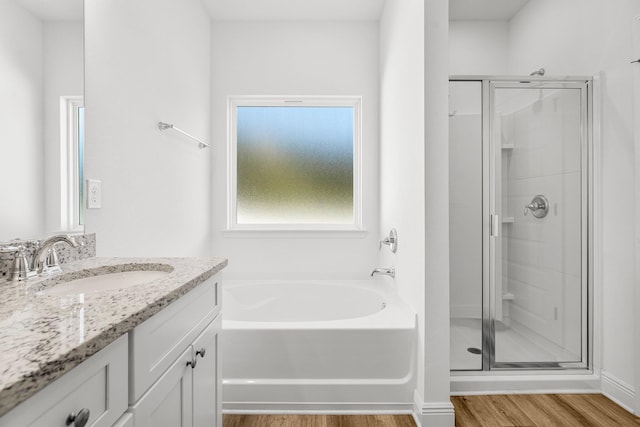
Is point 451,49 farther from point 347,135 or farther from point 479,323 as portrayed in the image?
point 479,323

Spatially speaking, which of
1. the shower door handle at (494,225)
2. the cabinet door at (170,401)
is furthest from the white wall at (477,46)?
the cabinet door at (170,401)

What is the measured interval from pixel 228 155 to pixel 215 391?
6.80 feet

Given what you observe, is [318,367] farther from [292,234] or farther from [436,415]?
[292,234]

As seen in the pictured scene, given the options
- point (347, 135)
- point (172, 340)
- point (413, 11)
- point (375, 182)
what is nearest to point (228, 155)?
point (347, 135)

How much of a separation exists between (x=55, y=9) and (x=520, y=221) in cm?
248

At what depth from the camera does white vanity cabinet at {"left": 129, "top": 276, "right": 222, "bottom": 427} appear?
745 mm

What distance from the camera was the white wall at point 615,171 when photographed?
6.01ft

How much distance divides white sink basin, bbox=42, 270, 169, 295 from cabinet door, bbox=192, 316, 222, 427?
27cm

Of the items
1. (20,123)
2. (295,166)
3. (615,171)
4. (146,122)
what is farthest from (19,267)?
(615,171)

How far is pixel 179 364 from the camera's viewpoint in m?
0.95

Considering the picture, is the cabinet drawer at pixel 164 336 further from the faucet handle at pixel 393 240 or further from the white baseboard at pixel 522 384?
the white baseboard at pixel 522 384

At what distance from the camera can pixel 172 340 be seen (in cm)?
90

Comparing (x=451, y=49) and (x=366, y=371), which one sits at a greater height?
(x=451, y=49)

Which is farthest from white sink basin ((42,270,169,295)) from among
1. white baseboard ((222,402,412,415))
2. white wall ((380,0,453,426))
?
white wall ((380,0,453,426))
